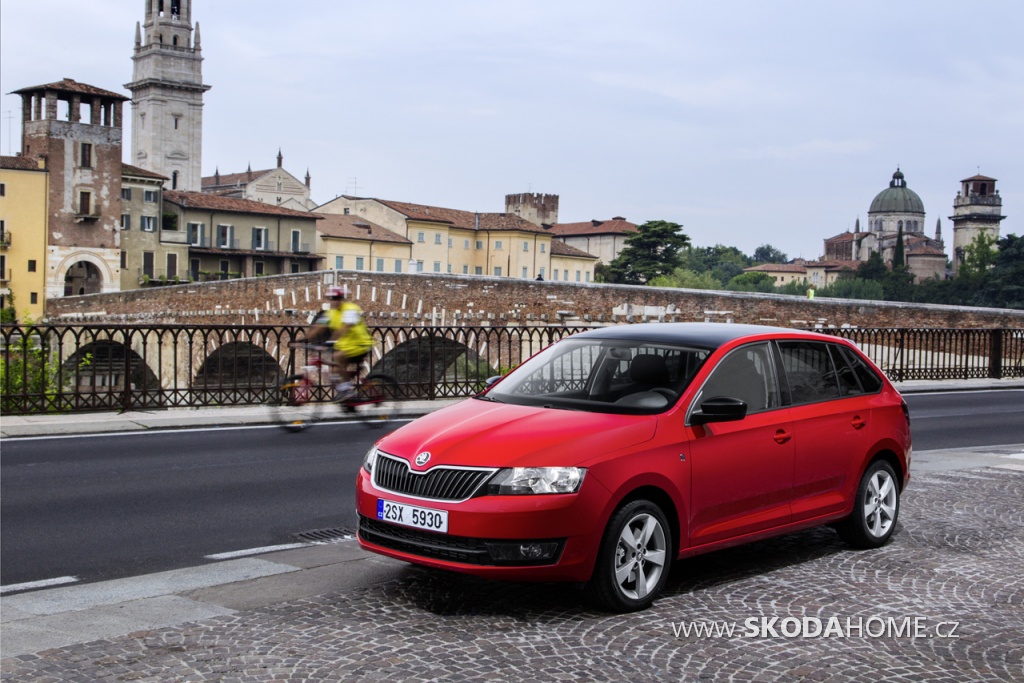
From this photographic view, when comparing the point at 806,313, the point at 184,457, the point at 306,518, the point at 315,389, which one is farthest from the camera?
the point at 806,313

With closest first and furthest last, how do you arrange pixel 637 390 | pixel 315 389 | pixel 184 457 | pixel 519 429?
pixel 519 429 < pixel 637 390 < pixel 184 457 < pixel 315 389

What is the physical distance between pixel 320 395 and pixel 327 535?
7992 millimetres

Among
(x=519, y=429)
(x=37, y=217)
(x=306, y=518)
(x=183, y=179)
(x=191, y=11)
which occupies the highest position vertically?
(x=191, y=11)

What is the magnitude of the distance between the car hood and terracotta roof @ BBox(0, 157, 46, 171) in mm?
80040

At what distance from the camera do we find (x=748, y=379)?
21.4 feet

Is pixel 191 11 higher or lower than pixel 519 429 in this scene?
higher

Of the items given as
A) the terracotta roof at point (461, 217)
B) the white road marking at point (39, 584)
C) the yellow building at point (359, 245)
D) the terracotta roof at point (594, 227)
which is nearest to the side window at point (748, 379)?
the white road marking at point (39, 584)

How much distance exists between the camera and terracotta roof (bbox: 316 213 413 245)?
317 ft

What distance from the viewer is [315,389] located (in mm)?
17109

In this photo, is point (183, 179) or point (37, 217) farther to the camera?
point (183, 179)

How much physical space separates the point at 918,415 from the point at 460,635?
1435 cm

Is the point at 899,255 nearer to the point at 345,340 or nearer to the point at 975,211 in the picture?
the point at 975,211

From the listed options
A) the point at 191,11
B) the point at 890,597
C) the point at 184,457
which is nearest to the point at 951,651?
the point at 890,597

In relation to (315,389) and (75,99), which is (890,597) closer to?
(315,389)
